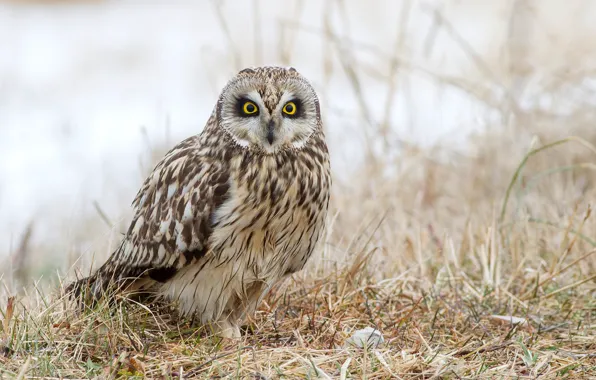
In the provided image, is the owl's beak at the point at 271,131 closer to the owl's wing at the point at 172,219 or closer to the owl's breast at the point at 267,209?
the owl's breast at the point at 267,209

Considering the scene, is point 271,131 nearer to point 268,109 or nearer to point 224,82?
point 268,109

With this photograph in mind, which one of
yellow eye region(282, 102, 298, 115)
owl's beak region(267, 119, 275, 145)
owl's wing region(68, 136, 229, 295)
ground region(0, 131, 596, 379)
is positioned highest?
yellow eye region(282, 102, 298, 115)

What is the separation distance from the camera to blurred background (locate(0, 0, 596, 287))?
6008 mm

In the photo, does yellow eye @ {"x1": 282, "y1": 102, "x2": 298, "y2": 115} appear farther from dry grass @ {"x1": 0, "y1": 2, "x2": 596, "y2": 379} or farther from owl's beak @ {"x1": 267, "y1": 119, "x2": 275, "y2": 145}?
dry grass @ {"x1": 0, "y1": 2, "x2": 596, "y2": 379}

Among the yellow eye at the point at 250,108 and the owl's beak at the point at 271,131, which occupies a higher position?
the yellow eye at the point at 250,108

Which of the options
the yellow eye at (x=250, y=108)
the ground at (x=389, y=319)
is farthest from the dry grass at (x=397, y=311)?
the yellow eye at (x=250, y=108)

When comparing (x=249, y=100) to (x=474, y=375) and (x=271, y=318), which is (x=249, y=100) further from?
(x=474, y=375)

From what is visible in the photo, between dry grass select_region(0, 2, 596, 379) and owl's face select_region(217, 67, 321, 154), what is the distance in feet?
2.35

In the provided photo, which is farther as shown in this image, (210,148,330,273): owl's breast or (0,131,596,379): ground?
(210,148,330,273): owl's breast

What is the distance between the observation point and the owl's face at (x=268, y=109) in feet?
11.4

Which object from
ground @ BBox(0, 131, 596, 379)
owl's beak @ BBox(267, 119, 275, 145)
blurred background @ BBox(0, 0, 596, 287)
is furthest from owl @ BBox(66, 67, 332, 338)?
blurred background @ BBox(0, 0, 596, 287)

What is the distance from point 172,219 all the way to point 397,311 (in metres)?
1.06

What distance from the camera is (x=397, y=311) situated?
3.96 meters

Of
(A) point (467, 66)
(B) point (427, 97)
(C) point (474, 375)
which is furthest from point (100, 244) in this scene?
(A) point (467, 66)
